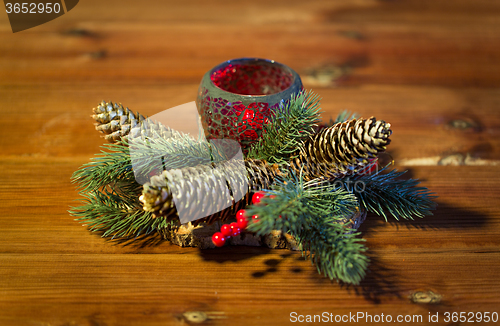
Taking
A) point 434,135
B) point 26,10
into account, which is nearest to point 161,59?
point 26,10

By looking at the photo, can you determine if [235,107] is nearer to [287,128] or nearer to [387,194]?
[287,128]

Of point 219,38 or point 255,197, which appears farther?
point 219,38

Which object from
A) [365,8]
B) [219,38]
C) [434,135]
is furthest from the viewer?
[365,8]

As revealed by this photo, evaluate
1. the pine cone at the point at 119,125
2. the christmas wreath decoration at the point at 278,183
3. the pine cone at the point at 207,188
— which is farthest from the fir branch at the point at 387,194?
the pine cone at the point at 119,125

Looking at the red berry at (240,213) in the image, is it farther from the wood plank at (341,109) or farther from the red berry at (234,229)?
the wood plank at (341,109)

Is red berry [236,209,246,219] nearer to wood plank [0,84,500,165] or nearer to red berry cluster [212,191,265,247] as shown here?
red berry cluster [212,191,265,247]

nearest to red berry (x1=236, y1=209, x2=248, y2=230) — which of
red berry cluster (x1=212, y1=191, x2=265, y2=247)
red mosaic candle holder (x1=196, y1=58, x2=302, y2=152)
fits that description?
red berry cluster (x1=212, y1=191, x2=265, y2=247)

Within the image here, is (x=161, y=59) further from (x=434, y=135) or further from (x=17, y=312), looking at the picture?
(x=17, y=312)

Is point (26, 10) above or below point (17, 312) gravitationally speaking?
above
